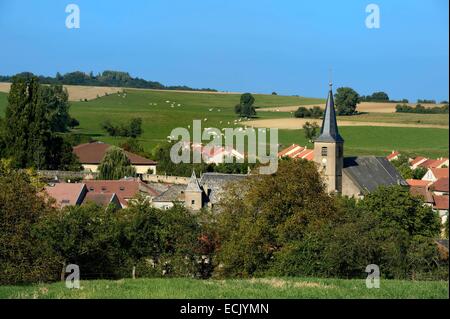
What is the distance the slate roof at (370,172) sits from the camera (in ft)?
218

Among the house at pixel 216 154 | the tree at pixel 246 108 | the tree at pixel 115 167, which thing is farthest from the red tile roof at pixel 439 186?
the tree at pixel 246 108

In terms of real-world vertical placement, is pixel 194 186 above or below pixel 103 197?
above

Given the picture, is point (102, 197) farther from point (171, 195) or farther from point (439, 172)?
point (439, 172)

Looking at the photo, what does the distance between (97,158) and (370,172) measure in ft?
98.4

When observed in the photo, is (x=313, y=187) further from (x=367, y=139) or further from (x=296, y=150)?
(x=367, y=139)

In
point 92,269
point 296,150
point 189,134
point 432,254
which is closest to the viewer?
point 92,269

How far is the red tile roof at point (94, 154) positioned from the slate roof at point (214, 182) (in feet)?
78.8

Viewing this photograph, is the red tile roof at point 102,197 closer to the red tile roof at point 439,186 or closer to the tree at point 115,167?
the tree at point 115,167

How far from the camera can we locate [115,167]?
76.6 m

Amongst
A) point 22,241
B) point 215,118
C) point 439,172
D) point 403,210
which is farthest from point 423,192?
point 215,118

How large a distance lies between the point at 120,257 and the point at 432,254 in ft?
38.2

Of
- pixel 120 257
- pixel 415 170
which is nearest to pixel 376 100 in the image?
pixel 415 170

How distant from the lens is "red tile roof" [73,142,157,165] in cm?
8688
